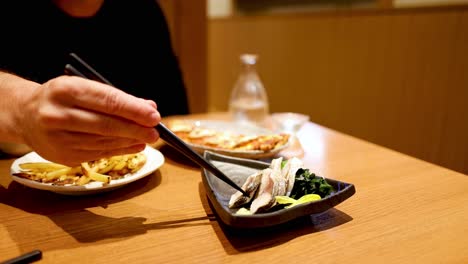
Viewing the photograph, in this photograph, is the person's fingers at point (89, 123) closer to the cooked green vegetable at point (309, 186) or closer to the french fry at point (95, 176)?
the french fry at point (95, 176)

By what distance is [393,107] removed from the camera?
7.54ft

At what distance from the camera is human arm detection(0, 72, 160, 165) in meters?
0.54

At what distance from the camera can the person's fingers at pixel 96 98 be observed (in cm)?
54

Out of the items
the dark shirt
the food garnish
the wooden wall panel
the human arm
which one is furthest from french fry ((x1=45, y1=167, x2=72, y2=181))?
the wooden wall panel

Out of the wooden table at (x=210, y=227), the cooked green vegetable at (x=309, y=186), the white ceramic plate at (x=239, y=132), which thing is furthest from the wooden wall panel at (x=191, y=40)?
the cooked green vegetable at (x=309, y=186)

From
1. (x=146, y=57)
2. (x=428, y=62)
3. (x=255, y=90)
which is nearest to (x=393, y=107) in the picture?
(x=428, y=62)

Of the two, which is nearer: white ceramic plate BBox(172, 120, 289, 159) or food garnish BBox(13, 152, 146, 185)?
food garnish BBox(13, 152, 146, 185)

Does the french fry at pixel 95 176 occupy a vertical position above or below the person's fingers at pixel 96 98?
below

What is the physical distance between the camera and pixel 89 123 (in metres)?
0.55

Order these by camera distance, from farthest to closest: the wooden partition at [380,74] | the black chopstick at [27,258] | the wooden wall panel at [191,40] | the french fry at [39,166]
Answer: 1. the wooden wall panel at [191,40]
2. the wooden partition at [380,74]
3. the french fry at [39,166]
4. the black chopstick at [27,258]

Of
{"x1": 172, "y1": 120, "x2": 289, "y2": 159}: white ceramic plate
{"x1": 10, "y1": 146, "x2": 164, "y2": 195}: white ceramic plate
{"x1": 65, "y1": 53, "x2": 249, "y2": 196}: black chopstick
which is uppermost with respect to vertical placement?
{"x1": 65, "y1": 53, "x2": 249, "y2": 196}: black chopstick

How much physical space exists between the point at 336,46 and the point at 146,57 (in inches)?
56.5

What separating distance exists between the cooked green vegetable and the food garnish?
1.13 feet

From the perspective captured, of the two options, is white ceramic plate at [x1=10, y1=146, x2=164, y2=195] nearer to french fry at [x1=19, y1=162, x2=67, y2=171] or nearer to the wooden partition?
french fry at [x1=19, y1=162, x2=67, y2=171]
